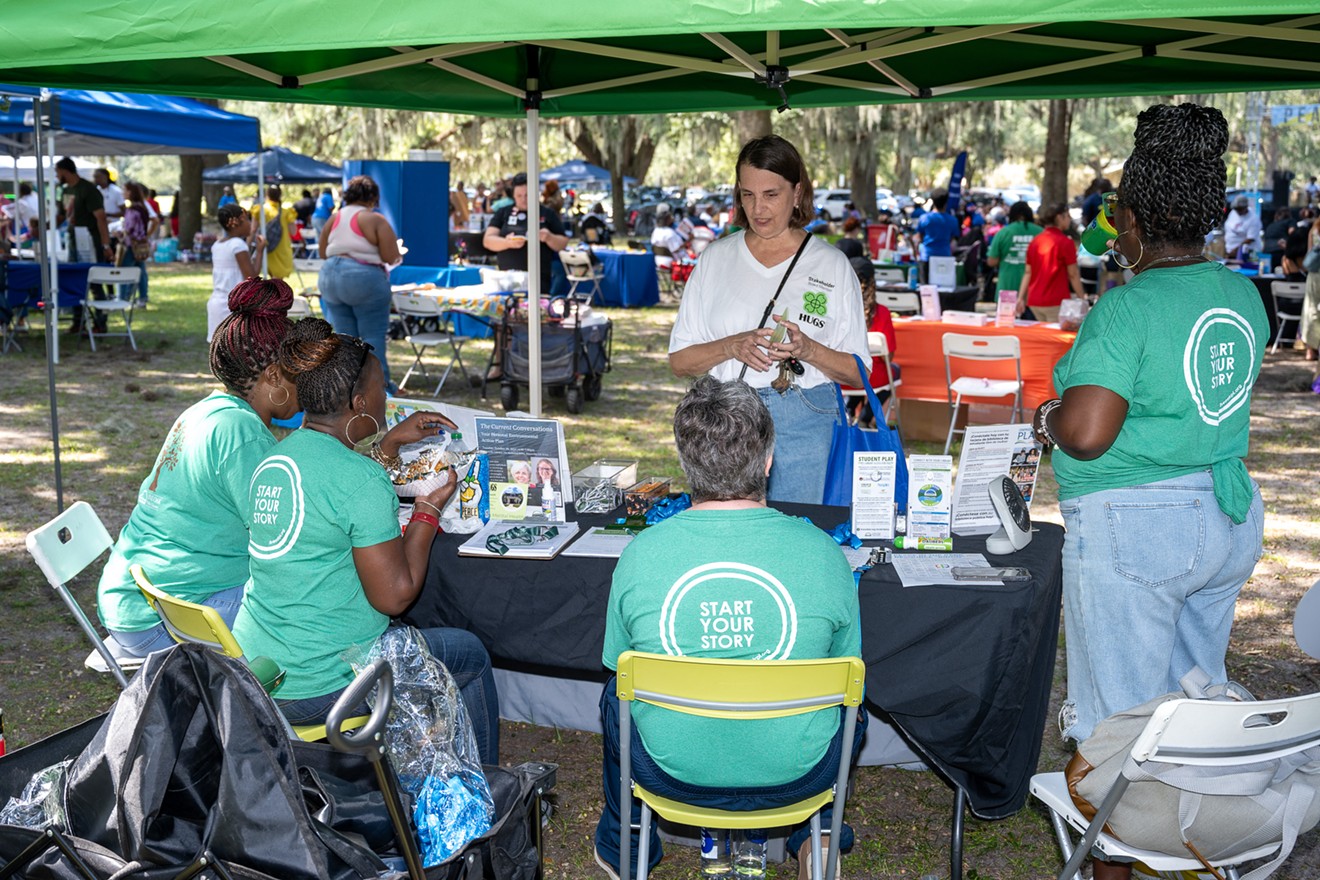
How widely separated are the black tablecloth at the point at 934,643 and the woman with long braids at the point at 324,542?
37cm

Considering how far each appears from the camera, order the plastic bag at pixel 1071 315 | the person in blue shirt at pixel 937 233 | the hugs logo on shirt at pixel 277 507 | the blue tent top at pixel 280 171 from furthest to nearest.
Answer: the blue tent top at pixel 280 171, the person in blue shirt at pixel 937 233, the plastic bag at pixel 1071 315, the hugs logo on shirt at pixel 277 507

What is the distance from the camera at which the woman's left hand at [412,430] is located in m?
3.20

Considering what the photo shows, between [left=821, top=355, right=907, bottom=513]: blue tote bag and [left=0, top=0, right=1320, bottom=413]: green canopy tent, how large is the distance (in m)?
0.98

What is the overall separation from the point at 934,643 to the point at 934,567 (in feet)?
0.69

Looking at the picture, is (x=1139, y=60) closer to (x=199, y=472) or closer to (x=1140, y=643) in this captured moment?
(x=1140, y=643)

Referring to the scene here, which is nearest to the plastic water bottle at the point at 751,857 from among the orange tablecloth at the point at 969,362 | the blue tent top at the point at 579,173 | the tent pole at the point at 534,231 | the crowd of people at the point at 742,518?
the crowd of people at the point at 742,518

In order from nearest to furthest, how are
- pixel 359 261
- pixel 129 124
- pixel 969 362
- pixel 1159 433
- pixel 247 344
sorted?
pixel 1159 433, pixel 247 344, pixel 969 362, pixel 359 261, pixel 129 124

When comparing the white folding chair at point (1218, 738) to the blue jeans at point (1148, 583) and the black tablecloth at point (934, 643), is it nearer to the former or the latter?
the blue jeans at point (1148, 583)

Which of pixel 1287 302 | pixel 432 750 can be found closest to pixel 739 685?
pixel 432 750

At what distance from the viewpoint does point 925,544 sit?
119 inches

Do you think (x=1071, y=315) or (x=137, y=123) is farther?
(x=137, y=123)

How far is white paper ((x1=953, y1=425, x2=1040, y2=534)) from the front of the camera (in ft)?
9.89

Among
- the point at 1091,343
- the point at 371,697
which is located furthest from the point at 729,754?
the point at 1091,343

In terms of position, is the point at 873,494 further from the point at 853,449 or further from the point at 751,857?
the point at 751,857
